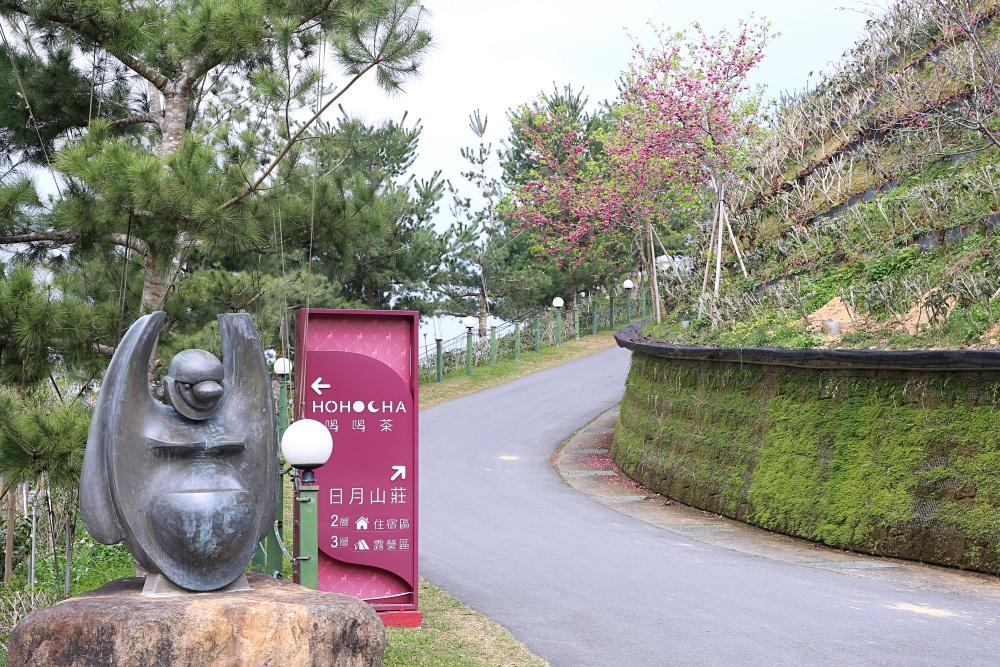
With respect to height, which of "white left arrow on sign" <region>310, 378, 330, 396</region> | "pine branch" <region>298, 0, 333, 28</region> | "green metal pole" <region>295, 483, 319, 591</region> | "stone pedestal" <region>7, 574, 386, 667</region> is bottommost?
"stone pedestal" <region>7, 574, 386, 667</region>

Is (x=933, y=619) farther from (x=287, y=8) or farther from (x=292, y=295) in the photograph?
(x=292, y=295)

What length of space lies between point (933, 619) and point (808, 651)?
1.58 meters

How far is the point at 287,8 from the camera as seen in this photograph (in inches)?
312

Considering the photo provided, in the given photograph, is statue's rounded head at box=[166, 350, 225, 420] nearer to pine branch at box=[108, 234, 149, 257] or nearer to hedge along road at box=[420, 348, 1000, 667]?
pine branch at box=[108, 234, 149, 257]

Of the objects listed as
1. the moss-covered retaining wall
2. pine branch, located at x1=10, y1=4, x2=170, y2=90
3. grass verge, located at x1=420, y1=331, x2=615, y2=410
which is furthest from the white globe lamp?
grass verge, located at x1=420, y1=331, x2=615, y2=410

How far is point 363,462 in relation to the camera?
762 cm

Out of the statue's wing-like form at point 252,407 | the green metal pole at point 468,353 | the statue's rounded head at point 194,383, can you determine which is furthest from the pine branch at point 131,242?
the green metal pole at point 468,353

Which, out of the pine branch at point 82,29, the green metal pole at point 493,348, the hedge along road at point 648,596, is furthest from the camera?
the green metal pole at point 493,348

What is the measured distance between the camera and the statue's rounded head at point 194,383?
5.53 metres

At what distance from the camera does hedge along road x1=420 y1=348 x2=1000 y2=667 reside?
7.08 meters

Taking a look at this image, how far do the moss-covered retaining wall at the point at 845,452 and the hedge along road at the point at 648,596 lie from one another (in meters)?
1.06

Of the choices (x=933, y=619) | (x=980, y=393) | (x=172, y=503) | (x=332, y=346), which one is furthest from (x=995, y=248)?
(x=172, y=503)

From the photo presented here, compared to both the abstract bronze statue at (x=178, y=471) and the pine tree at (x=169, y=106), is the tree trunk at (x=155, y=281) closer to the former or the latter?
the pine tree at (x=169, y=106)

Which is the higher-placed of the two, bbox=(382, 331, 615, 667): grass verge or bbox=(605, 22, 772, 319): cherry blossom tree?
bbox=(605, 22, 772, 319): cherry blossom tree
